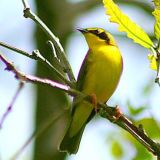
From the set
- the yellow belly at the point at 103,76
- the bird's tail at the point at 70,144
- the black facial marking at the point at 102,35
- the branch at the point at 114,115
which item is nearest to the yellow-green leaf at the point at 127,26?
the branch at the point at 114,115

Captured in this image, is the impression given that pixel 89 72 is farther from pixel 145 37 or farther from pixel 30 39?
pixel 30 39

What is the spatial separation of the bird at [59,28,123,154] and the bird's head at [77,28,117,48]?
0.18m

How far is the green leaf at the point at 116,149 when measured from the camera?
4.15 meters

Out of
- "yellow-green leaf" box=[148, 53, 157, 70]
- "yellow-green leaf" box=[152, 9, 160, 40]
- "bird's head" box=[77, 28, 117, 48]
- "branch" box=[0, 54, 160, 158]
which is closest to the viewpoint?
"branch" box=[0, 54, 160, 158]

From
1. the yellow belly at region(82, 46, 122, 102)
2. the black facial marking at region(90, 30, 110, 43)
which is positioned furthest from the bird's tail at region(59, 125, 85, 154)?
the black facial marking at region(90, 30, 110, 43)

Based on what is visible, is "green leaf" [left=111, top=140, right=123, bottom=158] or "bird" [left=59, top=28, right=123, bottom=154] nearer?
"green leaf" [left=111, top=140, right=123, bottom=158]

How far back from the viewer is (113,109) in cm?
267

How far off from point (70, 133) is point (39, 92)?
12.5 ft

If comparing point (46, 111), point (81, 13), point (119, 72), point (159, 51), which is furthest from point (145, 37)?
point (81, 13)

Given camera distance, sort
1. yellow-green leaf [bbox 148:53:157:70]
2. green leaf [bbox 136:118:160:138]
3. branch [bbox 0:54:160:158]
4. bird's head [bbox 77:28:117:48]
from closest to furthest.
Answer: branch [bbox 0:54:160:158], yellow-green leaf [bbox 148:53:157:70], green leaf [bbox 136:118:160:138], bird's head [bbox 77:28:117:48]

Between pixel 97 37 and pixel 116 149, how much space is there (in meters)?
1.56

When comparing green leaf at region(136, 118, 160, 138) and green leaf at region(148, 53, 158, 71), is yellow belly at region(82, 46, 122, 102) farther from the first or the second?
green leaf at region(148, 53, 158, 71)

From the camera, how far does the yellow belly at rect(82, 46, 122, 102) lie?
468cm

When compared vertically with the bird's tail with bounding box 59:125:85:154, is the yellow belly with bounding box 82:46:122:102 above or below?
above
